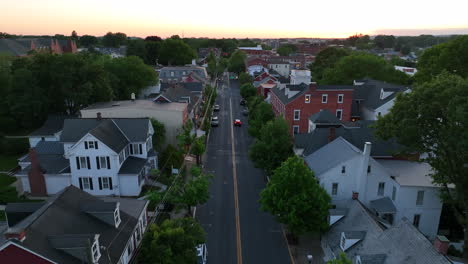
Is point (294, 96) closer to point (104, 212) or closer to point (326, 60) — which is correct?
point (104, 212)

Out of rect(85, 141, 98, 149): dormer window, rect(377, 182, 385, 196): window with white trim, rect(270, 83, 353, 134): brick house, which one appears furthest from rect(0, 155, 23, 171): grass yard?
rect(377, 182, 385, 196): window with white trim

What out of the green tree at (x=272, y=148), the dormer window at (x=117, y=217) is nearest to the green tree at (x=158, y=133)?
the green tree at (x=272, y=148)

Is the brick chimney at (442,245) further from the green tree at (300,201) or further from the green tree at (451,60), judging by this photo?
the green tree at (451,60)

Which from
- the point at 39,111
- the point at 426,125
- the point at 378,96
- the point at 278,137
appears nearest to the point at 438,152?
the point at 426,125

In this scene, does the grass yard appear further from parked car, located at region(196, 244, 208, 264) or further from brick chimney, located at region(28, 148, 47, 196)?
parked car, located at region(196, 244, 208, 264)

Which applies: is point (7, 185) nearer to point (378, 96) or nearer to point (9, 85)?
point (9, 85)

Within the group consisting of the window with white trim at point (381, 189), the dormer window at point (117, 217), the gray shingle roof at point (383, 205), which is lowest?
the gray shingle roof at point (383, 205)

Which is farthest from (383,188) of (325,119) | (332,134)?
(325,119)
